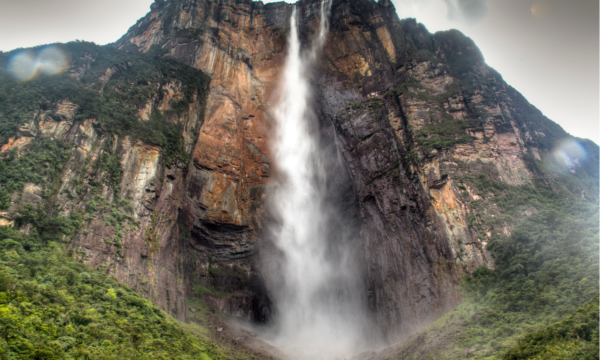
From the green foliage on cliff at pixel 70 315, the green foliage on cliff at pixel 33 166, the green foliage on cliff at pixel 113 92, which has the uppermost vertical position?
the green foliage on cliff at pixel 113 92

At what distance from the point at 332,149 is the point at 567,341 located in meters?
24.4

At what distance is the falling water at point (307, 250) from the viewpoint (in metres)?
25.8

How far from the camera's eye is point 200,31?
36.7 meters

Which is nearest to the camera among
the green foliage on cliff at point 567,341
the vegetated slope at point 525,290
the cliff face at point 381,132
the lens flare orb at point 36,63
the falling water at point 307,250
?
the green foliage on cliff at point 567,341

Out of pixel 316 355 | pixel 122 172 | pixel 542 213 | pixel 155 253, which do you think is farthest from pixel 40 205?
pixel 542 213

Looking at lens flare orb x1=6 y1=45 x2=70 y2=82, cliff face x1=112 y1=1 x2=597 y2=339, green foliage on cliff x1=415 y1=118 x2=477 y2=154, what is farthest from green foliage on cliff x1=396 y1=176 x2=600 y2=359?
lens flare orb x1=6 y1=45 x2=70 y2=82

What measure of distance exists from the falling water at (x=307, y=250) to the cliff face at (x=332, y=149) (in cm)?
164

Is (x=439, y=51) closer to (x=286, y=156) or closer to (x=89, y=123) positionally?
(x=286, y=156)

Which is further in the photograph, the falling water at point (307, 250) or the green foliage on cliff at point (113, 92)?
the falling water at point (307, 250)

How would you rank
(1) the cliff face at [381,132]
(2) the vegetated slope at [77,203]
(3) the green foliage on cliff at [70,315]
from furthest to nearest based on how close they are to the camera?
1. (1) the cliff face at [381,132]
2. (2) the vegetated slope at [77,203]
3. (3) the green foliage on cliff at [70,315]

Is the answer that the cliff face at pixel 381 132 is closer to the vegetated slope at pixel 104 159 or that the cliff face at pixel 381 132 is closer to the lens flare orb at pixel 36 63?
the vegetated slope at pixel 104 159

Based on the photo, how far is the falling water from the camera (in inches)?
1017

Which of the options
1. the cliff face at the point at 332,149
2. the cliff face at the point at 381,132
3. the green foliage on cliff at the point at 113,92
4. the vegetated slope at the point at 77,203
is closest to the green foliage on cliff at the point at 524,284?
the cliff face at the point at 381,132

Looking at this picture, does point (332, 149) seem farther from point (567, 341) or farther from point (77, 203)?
point (567, 341)
